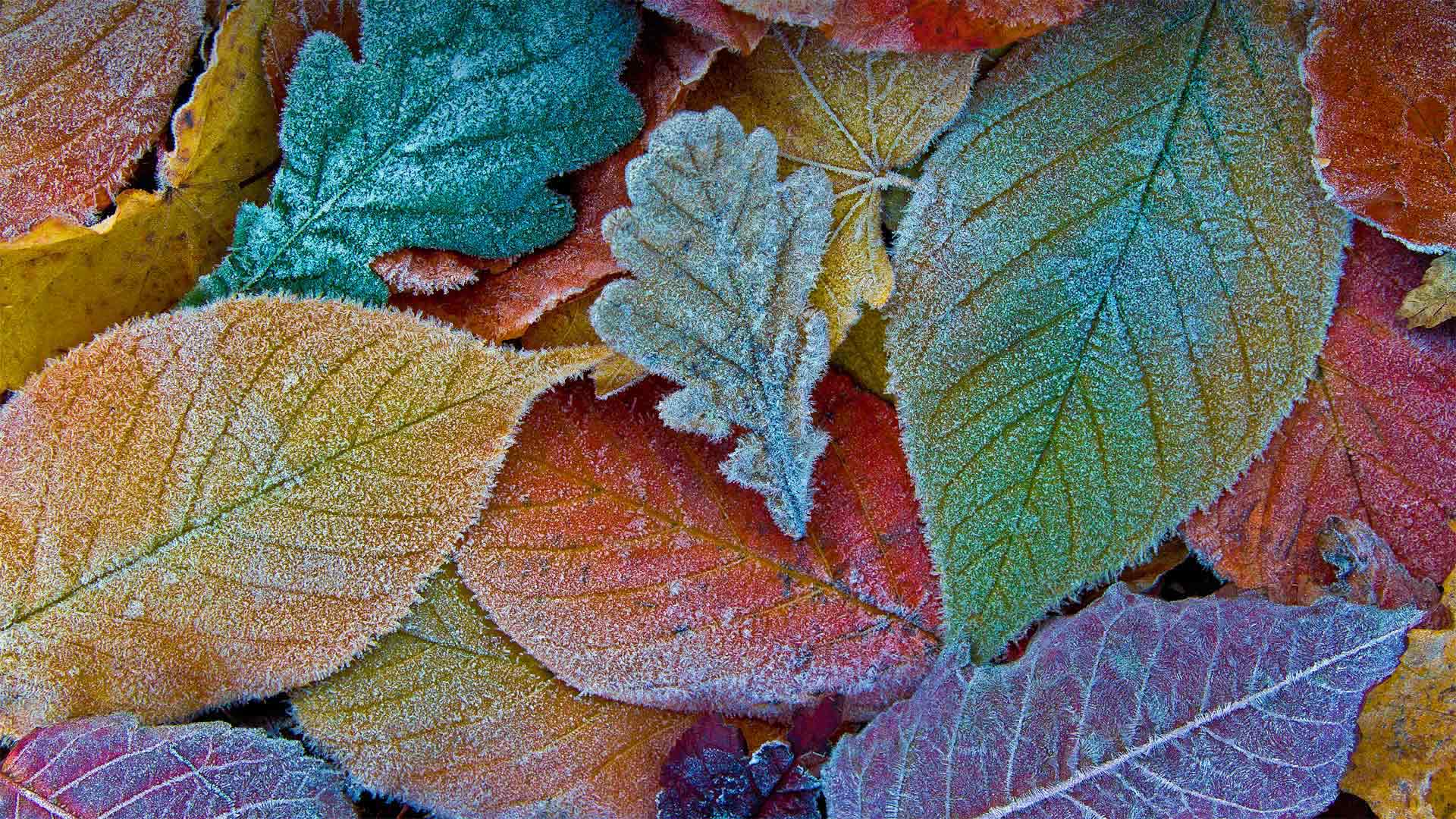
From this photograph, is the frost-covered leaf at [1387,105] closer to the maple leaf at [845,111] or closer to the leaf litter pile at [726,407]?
the leaf litter pile at [726,407]

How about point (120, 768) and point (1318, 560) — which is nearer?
point (120, 768)

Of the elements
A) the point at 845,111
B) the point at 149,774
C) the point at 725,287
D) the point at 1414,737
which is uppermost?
the point at 845,111

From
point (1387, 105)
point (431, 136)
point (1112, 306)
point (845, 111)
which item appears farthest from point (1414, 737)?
point (431, 136)

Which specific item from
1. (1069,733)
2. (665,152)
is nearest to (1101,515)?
(1069,733)

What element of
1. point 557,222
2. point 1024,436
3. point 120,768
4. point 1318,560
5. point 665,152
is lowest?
point 120,768

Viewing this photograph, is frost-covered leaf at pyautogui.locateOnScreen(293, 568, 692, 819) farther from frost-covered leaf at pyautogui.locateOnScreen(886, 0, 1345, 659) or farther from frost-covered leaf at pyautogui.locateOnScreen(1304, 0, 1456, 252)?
frost-covered leaf at pyautogui.locateOnScreen(1304, 0, 1456, 252)

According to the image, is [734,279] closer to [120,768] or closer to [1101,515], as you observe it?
[1101,515]

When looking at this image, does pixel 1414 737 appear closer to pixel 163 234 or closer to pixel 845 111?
pixel 845 111
